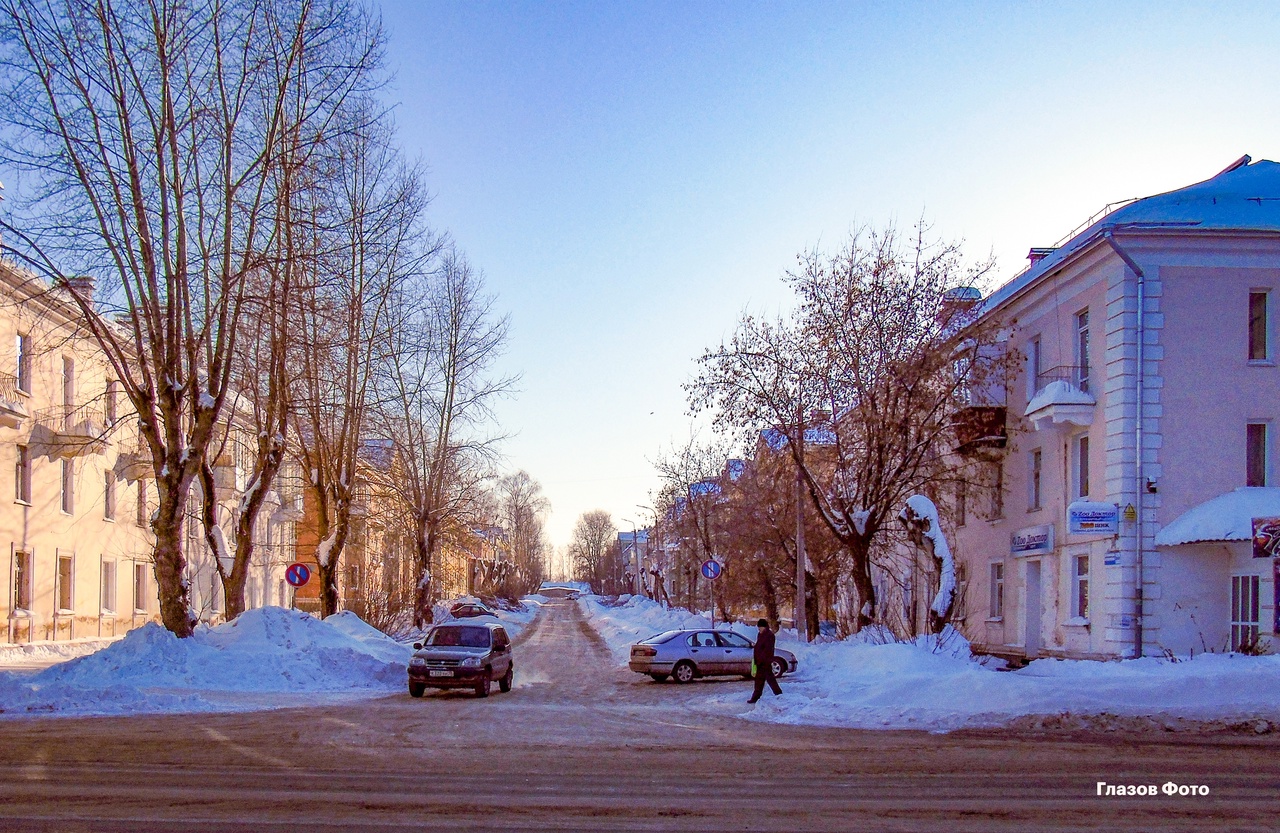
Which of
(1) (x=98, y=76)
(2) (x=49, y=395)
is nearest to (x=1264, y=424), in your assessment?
(1) (x=98, y=76)

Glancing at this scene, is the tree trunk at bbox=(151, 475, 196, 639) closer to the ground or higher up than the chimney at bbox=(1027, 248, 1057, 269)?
closer to the ground

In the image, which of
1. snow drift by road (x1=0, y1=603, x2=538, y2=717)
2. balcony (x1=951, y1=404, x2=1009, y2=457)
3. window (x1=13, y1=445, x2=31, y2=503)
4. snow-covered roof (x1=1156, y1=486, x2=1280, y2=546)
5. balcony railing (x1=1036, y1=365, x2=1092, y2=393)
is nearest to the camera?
snow drift by road (x1=0, y1=603, x2=538, y2=717)

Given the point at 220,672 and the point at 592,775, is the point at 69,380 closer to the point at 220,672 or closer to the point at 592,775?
the point at 220,672

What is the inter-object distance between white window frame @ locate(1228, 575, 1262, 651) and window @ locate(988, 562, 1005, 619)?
28.8ft

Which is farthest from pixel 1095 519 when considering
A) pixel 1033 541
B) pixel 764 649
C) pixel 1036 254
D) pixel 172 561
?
pixel 172 561

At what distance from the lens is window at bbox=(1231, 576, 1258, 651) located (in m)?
24.0

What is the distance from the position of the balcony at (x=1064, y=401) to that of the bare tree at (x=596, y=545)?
135 m

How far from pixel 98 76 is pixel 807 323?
18179mm

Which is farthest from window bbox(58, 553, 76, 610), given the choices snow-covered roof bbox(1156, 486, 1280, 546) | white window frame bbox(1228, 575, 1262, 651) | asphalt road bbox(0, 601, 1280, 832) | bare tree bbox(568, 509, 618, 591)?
bare tree bbox(568, 509, 618, 591)

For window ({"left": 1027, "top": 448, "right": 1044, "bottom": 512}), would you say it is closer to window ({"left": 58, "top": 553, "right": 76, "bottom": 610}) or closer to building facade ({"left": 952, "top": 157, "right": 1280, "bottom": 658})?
building facade ({"left": 952, "top": 157, "right": 1280, "bottom": 658})

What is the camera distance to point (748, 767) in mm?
12828

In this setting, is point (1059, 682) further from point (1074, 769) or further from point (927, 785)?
point (927, 785)

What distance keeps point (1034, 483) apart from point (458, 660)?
17.3 meters

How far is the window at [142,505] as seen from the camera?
4238 centimetres
